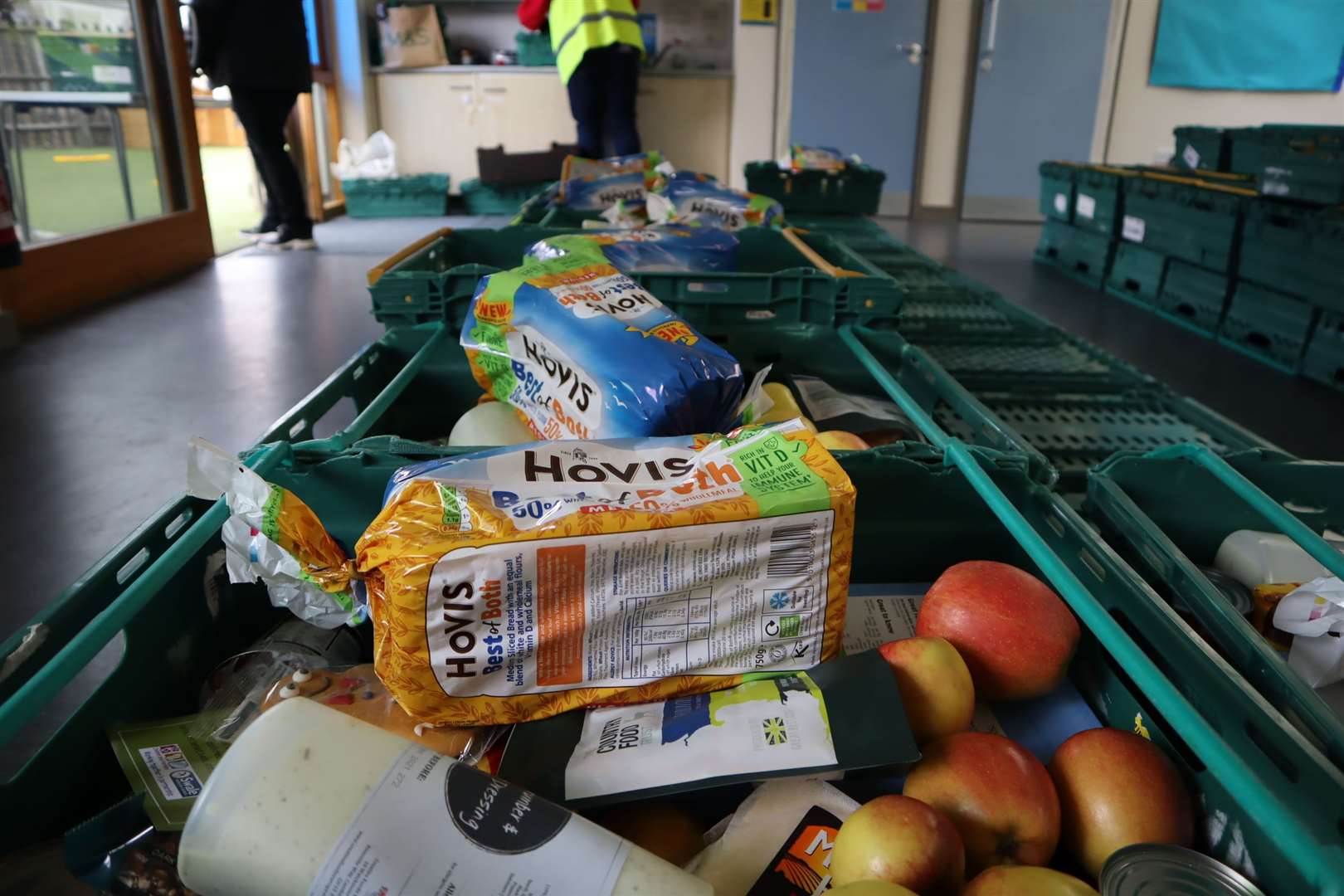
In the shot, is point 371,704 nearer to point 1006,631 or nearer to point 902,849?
point 902,849

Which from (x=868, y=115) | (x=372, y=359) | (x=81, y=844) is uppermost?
(x=868, y=115)

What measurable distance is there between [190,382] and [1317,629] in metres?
2.56

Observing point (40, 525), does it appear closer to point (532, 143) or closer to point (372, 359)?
point (372, 359)

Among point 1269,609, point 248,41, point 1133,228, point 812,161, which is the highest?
point 248,41

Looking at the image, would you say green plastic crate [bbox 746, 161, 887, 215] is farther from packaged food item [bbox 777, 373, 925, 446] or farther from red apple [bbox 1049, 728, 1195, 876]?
red apple [bbox 1049, 728, 1195, 876]

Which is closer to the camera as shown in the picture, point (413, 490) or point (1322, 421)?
point (413, 490)

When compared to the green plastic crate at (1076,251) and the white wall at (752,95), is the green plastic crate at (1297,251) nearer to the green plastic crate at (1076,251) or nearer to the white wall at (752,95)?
the green plastic crate at (1076,251)

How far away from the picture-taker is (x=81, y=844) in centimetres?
57

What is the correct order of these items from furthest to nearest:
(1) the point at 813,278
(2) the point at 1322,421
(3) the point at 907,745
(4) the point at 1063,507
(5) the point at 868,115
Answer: (5) the point at 868,115
(2) the point at 1322,421
(1) the point at 813,278
(4) the point at 1063,507
(3) the point at 907,745

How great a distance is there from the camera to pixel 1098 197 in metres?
4.02

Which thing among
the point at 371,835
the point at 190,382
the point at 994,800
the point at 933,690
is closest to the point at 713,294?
the point at 933,690

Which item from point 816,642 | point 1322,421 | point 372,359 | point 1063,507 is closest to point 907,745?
point 816,642

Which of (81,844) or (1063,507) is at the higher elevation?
(1063,507)

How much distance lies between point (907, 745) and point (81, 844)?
541 mm
